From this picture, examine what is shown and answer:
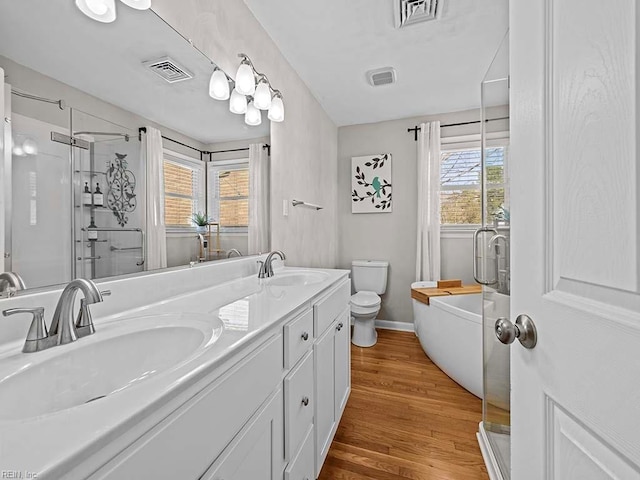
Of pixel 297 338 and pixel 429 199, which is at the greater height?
pixel 429 199

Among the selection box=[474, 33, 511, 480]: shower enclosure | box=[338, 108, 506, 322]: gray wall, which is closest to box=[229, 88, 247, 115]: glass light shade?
box=[474, 33, 511, 480]: shower enclosure

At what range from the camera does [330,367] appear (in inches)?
58.1

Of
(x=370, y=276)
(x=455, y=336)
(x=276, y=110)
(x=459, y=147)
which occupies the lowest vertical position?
(x=455, y=336)

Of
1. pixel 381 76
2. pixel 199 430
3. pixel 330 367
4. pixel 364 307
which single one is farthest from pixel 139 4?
pixel 364 307

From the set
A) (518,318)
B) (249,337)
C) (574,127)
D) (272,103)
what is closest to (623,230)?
(574,127)

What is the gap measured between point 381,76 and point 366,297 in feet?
6.50

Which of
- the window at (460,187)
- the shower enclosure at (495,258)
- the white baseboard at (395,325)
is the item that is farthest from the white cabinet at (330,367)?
the window at (460,187)

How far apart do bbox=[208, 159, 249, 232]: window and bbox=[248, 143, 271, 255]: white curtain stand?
0.15 feet

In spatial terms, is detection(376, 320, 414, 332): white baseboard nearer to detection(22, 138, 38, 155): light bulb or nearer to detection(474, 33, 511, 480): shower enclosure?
detection(474, 33, 511, 480): shower enclosure

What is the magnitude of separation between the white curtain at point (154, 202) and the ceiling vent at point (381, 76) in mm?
1844

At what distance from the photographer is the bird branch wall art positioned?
332 cm

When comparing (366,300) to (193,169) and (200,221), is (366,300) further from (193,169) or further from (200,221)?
(193,169)

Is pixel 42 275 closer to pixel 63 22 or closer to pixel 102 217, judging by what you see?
pixel 102 217

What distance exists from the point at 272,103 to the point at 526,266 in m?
1.69
